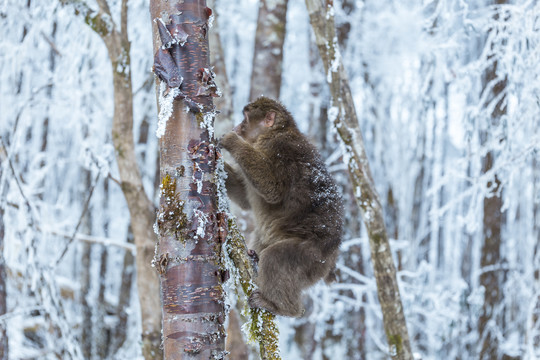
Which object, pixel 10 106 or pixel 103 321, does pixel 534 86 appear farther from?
pixel 103 321

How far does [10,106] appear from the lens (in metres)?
6.29

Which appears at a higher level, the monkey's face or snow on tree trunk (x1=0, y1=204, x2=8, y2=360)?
the monkey's face

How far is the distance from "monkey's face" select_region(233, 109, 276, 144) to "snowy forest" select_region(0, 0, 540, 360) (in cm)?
46

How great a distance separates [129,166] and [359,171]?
163 centimetres

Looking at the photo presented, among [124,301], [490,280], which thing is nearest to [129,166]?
[490,280]

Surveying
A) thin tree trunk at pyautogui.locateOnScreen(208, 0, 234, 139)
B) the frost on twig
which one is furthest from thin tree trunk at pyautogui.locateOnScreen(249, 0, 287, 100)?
the frost on twig

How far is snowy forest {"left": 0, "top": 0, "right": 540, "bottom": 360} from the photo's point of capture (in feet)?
13.3

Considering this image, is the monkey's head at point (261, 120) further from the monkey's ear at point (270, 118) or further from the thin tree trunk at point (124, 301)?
the thin tree trunk at point (124, 301)

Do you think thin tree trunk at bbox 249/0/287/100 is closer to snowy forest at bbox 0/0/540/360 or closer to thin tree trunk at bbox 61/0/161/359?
snowy forest at bbox 0/0/540/360

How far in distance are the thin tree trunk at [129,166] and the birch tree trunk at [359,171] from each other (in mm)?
1407

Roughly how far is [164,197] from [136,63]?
553cm

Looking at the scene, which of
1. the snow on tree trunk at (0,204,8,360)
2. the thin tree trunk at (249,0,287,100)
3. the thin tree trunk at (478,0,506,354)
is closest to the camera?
the snow on tree trunk at (0,204,8,360)

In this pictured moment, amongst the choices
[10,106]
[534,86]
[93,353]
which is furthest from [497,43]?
[93,353]

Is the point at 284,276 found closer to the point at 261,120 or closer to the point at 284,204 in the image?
the point at 284,204
